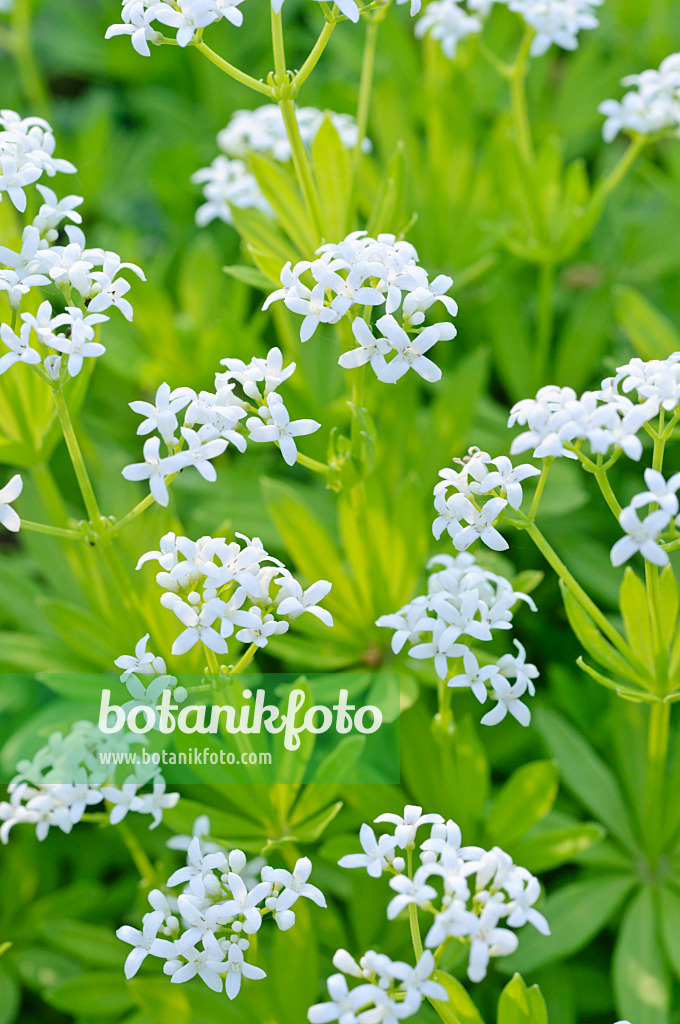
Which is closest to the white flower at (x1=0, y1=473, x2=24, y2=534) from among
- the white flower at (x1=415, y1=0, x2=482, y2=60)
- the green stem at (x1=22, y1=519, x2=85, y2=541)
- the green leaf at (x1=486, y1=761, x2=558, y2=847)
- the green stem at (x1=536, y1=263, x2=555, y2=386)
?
Answer: the green stem at (x1=22, y1=519, x2=85, y2=541)

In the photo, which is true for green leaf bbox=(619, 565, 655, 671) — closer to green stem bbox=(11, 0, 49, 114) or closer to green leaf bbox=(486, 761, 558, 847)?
green leaf bbox=(486, 761, 558, 847)

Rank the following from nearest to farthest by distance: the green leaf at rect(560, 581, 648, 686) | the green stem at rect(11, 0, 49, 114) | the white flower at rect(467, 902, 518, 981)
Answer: the white flower at rect(467, 902, 518, 981) < the green leaf at rect(560, 581, 648, 686) < the green stem at rect(11, 0, 49, 114)

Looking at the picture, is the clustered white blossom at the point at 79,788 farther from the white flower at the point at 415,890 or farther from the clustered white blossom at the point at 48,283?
the clustered white blossom at the point at 48,283

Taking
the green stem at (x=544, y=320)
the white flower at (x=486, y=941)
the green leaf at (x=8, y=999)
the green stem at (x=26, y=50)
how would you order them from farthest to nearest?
1. the green stem at (x=26, y=50)
2. the green stem at (x=544, y=320)
3. the green leaf at (x=8, y=999)
4. the white flower at (x=486, y=941)

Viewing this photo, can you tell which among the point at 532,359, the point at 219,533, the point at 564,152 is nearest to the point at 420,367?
the point at 219,533

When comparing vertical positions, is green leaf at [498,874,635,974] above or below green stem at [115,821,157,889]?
below

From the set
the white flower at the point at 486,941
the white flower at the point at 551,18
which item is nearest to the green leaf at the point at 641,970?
the white flower at the point at 486,941
